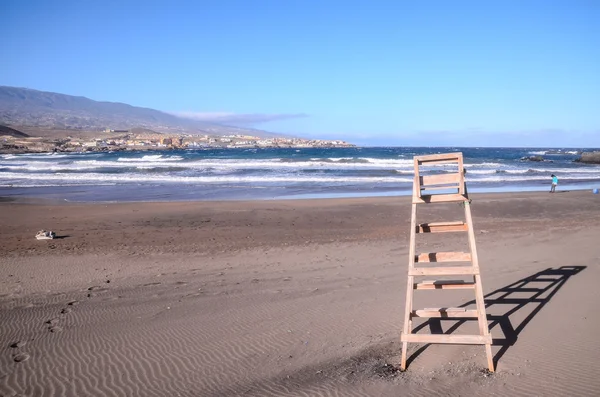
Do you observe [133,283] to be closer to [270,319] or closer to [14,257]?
[270,319]

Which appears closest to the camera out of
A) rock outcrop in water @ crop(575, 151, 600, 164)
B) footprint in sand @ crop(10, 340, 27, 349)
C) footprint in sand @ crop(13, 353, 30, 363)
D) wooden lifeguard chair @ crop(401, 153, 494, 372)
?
wooden lifeguard chair @ crop(401, 153, 494, 372)

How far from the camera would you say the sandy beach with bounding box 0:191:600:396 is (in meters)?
4.47

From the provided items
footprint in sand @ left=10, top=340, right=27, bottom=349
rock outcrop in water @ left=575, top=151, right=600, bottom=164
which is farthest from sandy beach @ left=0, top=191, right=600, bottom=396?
rock outcrop in water @ left=575, top=151, right=600, bottom=164

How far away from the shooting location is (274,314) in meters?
6.40

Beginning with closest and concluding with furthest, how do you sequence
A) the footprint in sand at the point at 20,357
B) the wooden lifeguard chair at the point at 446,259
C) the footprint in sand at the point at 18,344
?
the wooden lifeguard chair at the point at 446,259 → the footprint in sand at the point at 20,357 → the footprint in sand at the point at 18,344

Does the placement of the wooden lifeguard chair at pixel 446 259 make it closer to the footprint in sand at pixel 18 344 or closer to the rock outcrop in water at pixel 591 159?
the footprint in sand at pixel 18 344

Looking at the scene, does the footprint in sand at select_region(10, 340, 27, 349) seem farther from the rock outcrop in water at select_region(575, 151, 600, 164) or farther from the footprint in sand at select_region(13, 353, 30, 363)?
the rock outcrop in water at select_region(575, 151, 600, 164)

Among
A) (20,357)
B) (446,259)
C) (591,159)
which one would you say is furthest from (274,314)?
(591,159)

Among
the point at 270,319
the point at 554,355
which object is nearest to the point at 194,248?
the point at 270,319

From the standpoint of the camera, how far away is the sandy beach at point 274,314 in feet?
14.7

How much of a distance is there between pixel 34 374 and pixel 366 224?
11476 millimetres

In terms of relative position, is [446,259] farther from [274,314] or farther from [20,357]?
[20,357]

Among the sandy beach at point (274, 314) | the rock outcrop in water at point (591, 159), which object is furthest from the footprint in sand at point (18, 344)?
the rock outcrop in water at point (591, 159)

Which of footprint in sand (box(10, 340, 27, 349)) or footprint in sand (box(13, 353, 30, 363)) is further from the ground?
footprint in sand (box(13, 353, 30, 363))
